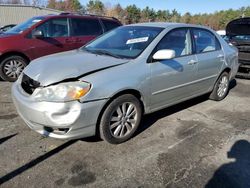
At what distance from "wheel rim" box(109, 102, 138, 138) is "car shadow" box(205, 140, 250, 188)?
1.27 meters

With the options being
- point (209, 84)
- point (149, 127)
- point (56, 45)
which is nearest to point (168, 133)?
point (149, 127)

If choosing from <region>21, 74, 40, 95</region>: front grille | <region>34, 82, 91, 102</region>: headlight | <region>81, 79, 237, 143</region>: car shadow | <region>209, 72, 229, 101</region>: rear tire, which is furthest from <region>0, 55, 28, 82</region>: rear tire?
<region>209, 72, 229, 101</region>: rear tire

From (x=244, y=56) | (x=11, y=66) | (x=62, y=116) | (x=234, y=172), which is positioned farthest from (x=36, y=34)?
(x=244, y=56)

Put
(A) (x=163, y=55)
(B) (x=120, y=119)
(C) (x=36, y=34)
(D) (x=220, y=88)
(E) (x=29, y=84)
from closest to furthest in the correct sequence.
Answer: (E) (x=29, y=84) → (B) (x=120, y=119) → (A) (x=163, y=55) → (D) (x=220, y=88) → (C) (x=36, y=34)

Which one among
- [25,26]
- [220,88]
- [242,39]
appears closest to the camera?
[220,88]

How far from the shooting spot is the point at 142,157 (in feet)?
11.0

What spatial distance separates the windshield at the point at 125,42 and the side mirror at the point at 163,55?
21 centimetres

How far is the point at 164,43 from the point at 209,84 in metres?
1.61

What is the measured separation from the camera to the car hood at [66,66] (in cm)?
325

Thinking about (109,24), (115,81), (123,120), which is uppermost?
(109,24)

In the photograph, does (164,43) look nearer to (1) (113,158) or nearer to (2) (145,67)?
(2) (145,67)

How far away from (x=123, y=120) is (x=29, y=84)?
1.31 meters

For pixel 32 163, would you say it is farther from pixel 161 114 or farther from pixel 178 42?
pixel 178 42

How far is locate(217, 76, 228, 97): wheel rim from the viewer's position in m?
5.68
